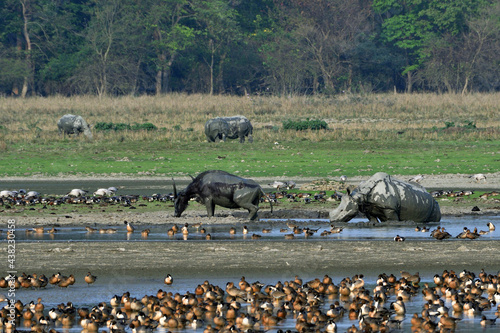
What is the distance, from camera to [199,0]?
280 feet

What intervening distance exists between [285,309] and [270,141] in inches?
1065

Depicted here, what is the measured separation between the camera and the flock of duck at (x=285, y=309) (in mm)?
10438

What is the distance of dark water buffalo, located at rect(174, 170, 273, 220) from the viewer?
19109 millimetres

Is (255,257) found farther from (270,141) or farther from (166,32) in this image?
(166,32)

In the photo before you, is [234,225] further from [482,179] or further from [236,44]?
[236,44]

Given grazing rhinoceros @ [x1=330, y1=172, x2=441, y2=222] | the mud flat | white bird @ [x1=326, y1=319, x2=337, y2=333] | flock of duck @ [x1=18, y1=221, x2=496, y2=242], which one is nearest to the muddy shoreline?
the mud flat

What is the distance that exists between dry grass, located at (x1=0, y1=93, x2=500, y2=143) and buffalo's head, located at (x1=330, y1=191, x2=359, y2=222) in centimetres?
1950

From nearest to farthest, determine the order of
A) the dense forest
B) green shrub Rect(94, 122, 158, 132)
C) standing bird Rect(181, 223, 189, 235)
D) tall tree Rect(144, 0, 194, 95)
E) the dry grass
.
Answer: standing bird Rect(181, 223, 189, 235) → the dry grass → green shrub Rect(94, 122, 158, 132) → the dense forest → tall tree Rect(144, 0, 194, 95)

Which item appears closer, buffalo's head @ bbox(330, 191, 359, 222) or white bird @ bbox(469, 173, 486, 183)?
buffalo's head @ bbox(330, 191, 359, 222)

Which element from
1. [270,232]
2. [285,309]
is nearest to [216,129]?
[270,232]

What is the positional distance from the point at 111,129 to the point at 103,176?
1299 cm

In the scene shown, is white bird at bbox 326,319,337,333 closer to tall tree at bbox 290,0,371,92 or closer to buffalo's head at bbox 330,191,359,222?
buffalo's head at bbox 330,191,359,222

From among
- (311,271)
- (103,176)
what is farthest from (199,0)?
(311,271)

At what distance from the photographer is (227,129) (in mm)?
38812
